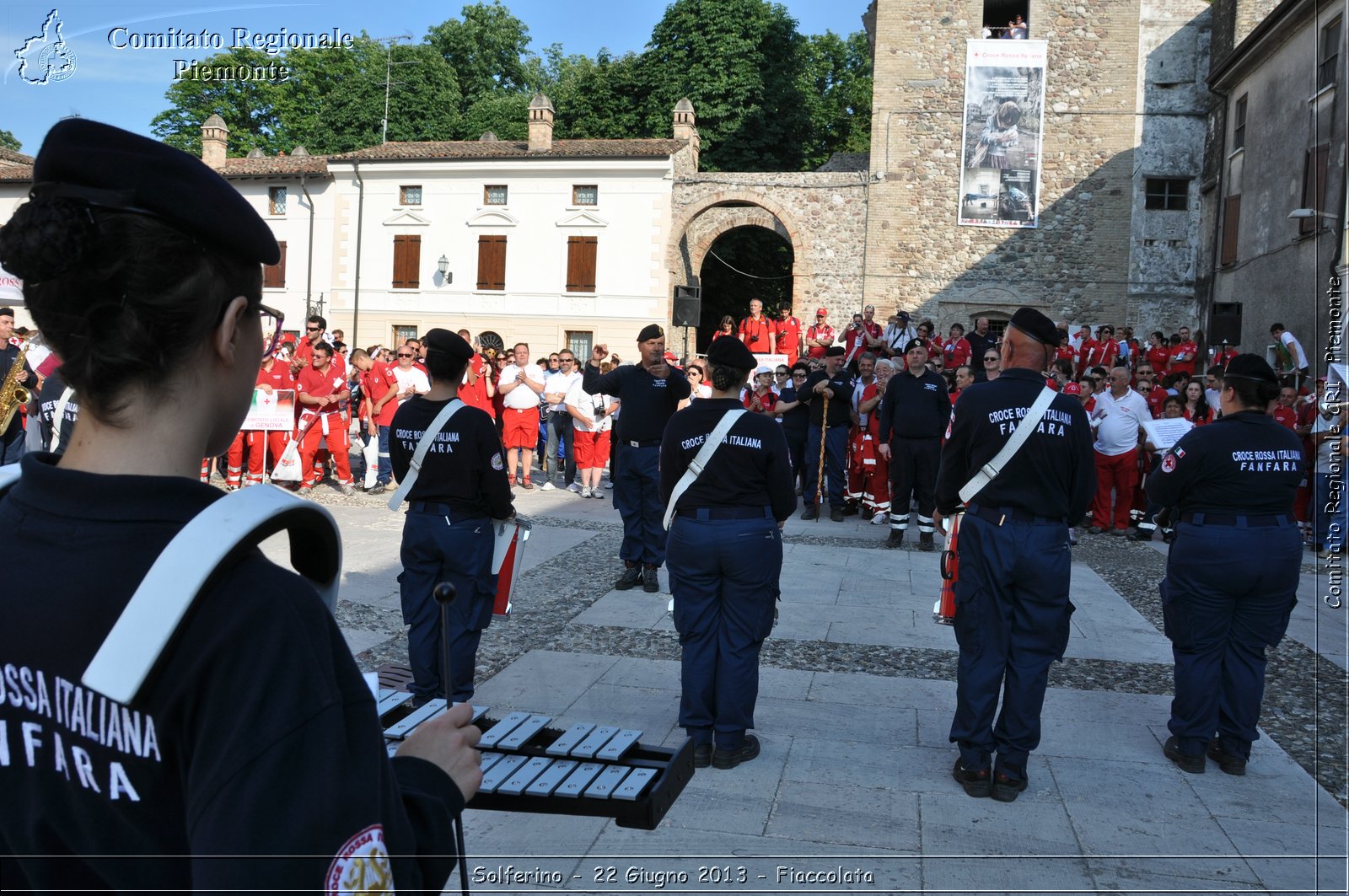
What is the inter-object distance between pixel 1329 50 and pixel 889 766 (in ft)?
67.3

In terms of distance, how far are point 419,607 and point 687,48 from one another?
1603 inches

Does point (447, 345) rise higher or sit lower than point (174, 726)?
higher

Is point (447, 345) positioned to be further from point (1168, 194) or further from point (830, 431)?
point (1168, 194)

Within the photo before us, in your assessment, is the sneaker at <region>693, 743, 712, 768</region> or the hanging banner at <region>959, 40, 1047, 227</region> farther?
the hanging banner at <region>959, 40, 1047, 227</region>

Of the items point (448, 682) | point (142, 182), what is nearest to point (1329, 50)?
point (448, 682)

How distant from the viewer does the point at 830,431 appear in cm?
1459

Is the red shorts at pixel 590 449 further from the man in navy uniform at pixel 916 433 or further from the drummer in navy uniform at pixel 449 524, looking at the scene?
the drummer in navy uniform at pixel 449 524

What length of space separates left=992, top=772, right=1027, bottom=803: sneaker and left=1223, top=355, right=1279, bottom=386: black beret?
2.45 m

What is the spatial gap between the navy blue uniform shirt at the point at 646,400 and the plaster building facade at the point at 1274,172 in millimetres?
10962

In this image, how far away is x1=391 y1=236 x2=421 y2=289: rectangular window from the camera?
3616 cm

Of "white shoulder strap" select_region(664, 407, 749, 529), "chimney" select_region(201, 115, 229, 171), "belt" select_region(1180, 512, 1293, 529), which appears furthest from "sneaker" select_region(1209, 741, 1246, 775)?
"chimney" select_region(201, 115, 229, 171)

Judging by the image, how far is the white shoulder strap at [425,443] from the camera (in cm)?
559

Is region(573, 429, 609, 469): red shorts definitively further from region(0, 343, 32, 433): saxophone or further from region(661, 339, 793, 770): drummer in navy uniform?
region(661, 339, 793, 770): drummer in navy uniform

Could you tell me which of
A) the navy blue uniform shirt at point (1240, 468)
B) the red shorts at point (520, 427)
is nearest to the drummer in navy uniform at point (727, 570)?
the navy blue uniform shirt at point (1240, 468)
